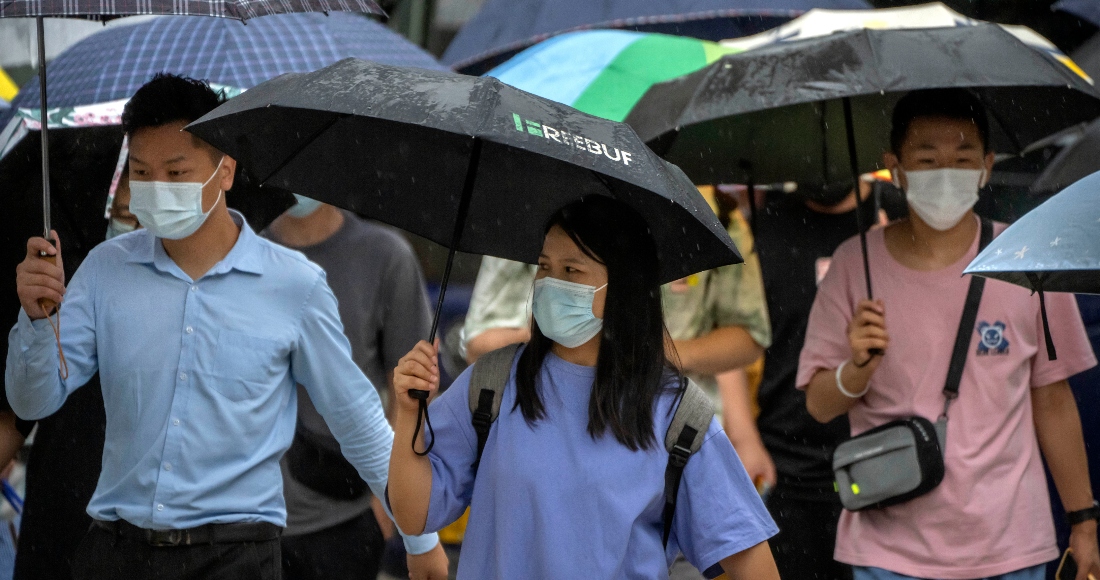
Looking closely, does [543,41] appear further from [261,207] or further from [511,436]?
[511,436]

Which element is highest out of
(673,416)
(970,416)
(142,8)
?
(142,8)

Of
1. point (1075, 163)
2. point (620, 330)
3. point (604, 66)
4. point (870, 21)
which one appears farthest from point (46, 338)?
point (870, 21)

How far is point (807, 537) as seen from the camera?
5.81 m

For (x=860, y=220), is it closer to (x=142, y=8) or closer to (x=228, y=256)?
(x=228, y=256)

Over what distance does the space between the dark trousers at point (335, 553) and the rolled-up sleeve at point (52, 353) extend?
1.53m

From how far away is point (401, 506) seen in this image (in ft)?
12.1

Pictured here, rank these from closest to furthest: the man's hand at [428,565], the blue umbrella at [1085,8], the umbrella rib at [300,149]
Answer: the umbrella rib at [300,149] → the man's hand at [428,565] → the blue umbrella at [1085,8]

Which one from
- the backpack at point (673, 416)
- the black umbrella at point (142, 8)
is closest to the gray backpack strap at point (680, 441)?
the backpack at point (673, 416)

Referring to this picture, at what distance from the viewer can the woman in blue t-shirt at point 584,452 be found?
11.8ft

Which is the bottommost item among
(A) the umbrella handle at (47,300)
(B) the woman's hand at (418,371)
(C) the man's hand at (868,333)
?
(A) the umbrella handle at (47,300)

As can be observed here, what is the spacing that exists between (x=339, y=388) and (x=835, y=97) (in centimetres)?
175

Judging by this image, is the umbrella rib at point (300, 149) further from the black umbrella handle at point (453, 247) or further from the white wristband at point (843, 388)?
the white wristband at point (843, 388)

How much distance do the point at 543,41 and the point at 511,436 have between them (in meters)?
4.10

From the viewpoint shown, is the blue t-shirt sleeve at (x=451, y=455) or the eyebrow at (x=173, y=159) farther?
the eyebrow at (x=173, y=159)
